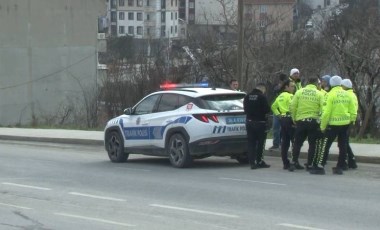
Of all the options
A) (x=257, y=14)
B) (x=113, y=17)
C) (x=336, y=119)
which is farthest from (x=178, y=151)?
(x=113, y=17)

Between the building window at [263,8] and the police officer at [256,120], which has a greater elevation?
the building window at [263,8]

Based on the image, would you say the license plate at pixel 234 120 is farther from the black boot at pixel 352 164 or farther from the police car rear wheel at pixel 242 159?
the black boot at pixel 352 164

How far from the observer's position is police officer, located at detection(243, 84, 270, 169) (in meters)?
16.5

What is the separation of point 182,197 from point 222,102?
4374mm

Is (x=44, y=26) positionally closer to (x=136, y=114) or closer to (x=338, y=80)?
(x=136, y=114)

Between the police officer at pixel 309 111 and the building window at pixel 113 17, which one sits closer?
the police officer at pixel 309 111

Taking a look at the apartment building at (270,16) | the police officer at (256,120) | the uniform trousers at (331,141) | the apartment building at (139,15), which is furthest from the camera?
the apartment building at (139,15)

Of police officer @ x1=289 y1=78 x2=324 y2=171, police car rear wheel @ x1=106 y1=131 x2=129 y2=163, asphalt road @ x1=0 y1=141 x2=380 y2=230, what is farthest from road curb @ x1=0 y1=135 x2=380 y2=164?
police car rear wheel @ x1=106 y1=131 x2=129 y2=163

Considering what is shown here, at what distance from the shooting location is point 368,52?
2948 centimetres

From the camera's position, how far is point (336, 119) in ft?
51.3

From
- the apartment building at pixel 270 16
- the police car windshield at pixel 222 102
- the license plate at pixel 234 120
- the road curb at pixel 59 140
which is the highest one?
the apartment building at pixel 270 16

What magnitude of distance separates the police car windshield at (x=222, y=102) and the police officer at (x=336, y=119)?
84.6 inches

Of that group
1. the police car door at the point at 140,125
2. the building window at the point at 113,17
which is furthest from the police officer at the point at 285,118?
the building window at the point at 113,17

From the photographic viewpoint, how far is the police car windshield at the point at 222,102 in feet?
55.8
